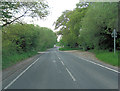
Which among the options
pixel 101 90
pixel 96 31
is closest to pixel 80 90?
Answer: pixel 101 90

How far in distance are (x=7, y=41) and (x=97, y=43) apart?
15.9m

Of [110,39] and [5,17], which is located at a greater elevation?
[5,17]

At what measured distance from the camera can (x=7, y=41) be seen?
11727 mm

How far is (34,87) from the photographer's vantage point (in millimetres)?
6156

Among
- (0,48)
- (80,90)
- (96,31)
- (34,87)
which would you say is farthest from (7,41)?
(96,31)

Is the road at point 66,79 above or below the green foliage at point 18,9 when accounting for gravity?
below

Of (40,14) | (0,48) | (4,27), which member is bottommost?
(0,48)

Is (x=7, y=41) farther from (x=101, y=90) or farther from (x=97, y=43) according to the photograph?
(x=97, y=43)

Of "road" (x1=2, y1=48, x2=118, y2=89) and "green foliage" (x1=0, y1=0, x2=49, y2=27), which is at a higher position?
"green foliage" (x1=0, y1=0, x2=49, y2=27)

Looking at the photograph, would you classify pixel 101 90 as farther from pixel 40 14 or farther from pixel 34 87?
pixel 40 14

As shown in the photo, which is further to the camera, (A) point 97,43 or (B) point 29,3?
(A) point 97,43

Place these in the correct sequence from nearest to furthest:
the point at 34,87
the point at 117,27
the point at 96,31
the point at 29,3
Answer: the point at 34,87
the point at 29,3
the point at 117,27
the point at 96,31

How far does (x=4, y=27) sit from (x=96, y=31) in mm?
15023

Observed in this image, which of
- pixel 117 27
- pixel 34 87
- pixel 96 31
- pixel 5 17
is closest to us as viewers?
pixel 34 87
